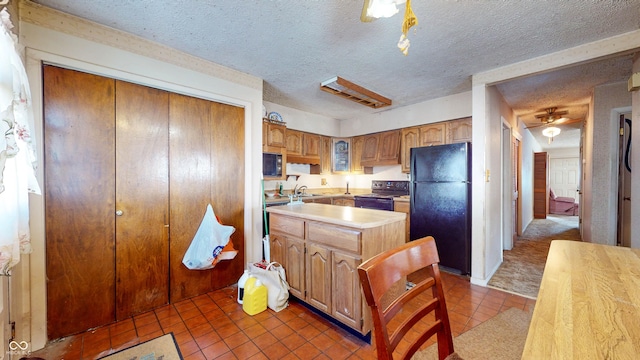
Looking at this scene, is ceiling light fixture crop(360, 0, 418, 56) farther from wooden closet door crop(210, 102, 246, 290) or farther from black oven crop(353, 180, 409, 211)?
black oven crop(353, 180, 409, 211)

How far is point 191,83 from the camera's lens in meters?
2.39

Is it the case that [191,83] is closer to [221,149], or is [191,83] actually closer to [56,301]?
[221,149]

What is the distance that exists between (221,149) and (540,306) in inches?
104

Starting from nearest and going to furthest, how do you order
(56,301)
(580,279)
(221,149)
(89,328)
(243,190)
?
(580,279) < (56,301) < (89,328) < (221,149) < (243,190)

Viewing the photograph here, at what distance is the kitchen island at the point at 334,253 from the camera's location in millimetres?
1770

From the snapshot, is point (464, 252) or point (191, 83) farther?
point (464, 252)

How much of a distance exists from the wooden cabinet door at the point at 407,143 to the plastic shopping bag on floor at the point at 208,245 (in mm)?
2874

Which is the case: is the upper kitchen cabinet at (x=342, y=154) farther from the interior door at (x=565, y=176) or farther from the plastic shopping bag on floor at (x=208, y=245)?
the interior door at (x=565, y=176)

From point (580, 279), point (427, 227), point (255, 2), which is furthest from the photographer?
point (427, 227)

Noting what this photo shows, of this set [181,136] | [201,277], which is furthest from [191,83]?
[201,277]

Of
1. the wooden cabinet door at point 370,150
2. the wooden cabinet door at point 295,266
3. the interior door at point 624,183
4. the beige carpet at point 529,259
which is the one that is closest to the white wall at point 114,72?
the wooden cabinet door at point 295,266

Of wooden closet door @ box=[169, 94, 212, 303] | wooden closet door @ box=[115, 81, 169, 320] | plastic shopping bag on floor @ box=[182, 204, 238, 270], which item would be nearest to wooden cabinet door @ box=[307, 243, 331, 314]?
plastic shopping bag on floor @ box=[182, 204, 238, 270]

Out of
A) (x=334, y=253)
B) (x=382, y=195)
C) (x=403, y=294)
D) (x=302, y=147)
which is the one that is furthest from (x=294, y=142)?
(x=403, y=294)

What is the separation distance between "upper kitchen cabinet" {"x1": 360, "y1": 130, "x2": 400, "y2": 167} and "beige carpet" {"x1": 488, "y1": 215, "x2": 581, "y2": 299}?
83.5 inches
